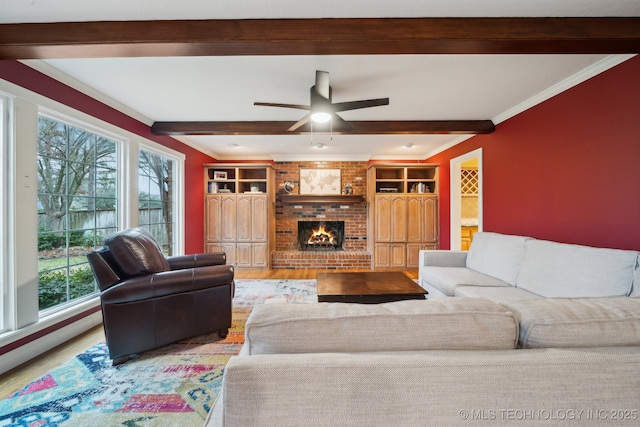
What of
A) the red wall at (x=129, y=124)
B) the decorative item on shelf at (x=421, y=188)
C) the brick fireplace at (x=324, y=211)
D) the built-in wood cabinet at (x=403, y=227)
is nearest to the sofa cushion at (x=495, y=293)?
the built-in wood cabinet at (x=403, y=227)

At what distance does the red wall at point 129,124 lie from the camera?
1920 mm

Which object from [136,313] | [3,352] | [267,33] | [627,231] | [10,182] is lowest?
[3,352]

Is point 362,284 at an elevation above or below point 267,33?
below

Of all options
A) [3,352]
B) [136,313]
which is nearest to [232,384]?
[136,313]

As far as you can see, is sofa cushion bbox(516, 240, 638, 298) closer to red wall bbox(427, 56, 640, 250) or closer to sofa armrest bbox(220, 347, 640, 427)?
red wall bbox(427, 56, 640, 250)

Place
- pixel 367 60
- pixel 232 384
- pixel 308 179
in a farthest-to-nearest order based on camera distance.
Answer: pixel 308 179 < pixel 367 60 < pixel 232 384

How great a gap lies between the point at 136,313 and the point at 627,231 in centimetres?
366

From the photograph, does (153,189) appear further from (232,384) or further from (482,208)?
(482,208)

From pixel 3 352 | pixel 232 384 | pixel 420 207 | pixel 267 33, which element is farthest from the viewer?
pixel 420 207

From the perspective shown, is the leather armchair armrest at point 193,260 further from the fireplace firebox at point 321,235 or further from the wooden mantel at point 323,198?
the fireplace firebox at point 321,235

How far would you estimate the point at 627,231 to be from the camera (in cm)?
187

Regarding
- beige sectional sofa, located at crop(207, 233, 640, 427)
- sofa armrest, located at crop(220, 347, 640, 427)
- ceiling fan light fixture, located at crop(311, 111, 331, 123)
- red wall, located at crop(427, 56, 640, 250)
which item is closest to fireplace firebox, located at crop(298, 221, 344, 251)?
red wall, located at crop(427, 56, 640, 250)

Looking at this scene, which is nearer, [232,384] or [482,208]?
[232,384]

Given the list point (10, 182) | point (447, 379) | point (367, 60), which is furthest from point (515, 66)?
point (10, 182)
